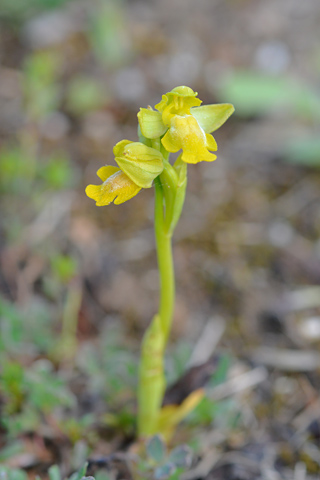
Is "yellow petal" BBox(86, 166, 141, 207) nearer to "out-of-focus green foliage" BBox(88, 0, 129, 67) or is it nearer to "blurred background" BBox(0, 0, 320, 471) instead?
"blurred background" BBox(0, 0, 320, 471)

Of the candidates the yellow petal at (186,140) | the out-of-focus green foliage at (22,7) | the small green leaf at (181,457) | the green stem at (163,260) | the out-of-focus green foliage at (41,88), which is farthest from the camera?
the out-of-focus green foliage at (22,7)

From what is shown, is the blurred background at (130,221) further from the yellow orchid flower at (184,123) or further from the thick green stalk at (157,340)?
the yellow orchid flower at (184,123)

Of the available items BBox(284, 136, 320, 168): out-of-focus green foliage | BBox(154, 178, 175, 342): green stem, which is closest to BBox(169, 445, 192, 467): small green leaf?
BBox(154, 178, 175, 342): green stem

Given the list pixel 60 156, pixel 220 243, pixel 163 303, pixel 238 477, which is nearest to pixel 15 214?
pixel 60 156

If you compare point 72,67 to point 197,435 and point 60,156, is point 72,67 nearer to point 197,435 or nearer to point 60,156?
point 60,156

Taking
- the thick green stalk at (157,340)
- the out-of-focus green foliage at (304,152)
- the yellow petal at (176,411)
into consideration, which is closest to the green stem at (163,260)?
the thick green stalk at (157,340)

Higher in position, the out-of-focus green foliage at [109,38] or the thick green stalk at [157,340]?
the out-of-focus green foliage at [109,38]

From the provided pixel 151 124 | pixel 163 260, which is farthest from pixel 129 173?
Result: pixel 163 260

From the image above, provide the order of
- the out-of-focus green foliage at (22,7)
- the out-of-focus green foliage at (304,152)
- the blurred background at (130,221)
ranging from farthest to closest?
the out-of-focus green foliage at (22,7) < the out-of-focus green foliage at (304,152) < the blurred background at (130,221)
